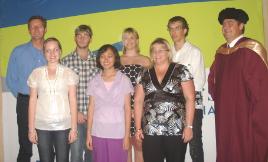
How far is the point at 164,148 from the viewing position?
7.93 ft

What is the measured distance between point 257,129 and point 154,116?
0.89 meters

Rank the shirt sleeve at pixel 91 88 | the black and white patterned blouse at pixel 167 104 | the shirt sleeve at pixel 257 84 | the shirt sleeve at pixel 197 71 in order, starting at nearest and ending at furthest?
the black and white patterned blouse at pixel 167 104 → the shirt sleeve at pixel 257 84 → the shirt sleeve at pixel 91 88 → the shirt sleeve at pixel 197 71

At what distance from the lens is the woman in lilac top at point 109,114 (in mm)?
2508

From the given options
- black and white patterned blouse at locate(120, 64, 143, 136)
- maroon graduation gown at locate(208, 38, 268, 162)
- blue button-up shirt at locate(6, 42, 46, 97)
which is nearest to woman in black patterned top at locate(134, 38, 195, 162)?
black and white patterned blouse at locate(120, 64, 143, 136)

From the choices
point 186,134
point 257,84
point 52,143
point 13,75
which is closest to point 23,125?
point 13,75

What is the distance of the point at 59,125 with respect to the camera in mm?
2479

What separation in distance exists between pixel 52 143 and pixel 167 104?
3.32ft

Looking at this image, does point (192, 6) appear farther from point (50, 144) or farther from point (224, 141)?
point (50, 144)

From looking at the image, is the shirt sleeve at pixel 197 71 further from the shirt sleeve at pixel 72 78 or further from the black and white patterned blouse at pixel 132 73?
the shirt sleeve at pixel 72 78

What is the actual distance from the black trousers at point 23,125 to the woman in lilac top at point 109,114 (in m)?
0.77

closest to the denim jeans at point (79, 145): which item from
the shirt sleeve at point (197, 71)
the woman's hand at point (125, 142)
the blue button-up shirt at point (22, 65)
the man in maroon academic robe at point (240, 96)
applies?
the woman's hand at point (125, 142)

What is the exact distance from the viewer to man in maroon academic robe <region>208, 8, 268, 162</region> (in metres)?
2.47

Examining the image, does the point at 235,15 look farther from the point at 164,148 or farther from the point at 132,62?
the point at 164,148

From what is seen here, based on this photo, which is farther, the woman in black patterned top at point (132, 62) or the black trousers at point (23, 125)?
the black trousers at point (23, 125)
